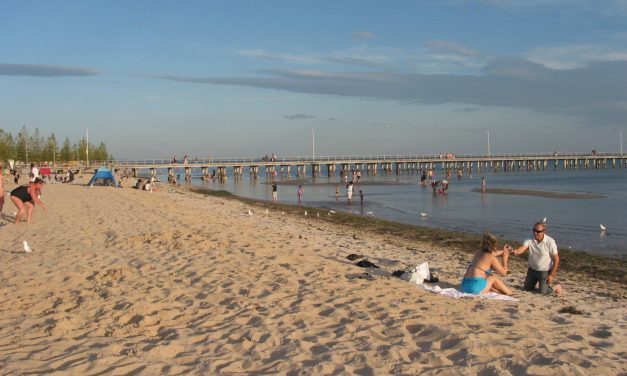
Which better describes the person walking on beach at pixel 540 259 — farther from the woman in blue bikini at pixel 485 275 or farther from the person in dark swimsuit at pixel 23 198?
the person in dark swimsuit at pixel 23 198

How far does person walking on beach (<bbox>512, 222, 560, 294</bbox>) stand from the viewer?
7281 millimetres

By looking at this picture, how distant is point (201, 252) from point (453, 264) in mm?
4508

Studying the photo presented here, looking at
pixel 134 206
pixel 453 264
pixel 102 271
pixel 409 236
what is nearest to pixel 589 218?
pixel 409 236

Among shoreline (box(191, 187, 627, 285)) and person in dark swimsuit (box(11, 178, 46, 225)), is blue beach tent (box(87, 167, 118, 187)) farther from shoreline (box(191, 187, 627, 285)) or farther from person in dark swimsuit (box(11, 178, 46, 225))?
person in dark swimsuit (box(11, 178, 46, 225))

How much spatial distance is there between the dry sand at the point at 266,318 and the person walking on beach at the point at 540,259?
0.43 meters

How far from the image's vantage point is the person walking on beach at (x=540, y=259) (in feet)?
23.9

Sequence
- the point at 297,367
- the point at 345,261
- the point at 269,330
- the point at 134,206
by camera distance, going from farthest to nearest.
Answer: the point at 134,206, the point at 345,261, the point at 269,330, the point at 297,367

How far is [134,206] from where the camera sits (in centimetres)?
1770

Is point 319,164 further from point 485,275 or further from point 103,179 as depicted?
point 485,275

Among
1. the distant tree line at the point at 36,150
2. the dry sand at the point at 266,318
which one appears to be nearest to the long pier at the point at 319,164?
the distant tree line at the point at 36,150

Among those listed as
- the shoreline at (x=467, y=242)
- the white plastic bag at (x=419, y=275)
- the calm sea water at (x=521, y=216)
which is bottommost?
the calm sea water at (x=521, y=216)

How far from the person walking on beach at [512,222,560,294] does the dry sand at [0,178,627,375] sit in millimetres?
432

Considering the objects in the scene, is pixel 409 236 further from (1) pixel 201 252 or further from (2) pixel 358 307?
→ (2) pixel 358 307

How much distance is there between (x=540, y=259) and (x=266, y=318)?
3.98 meters
